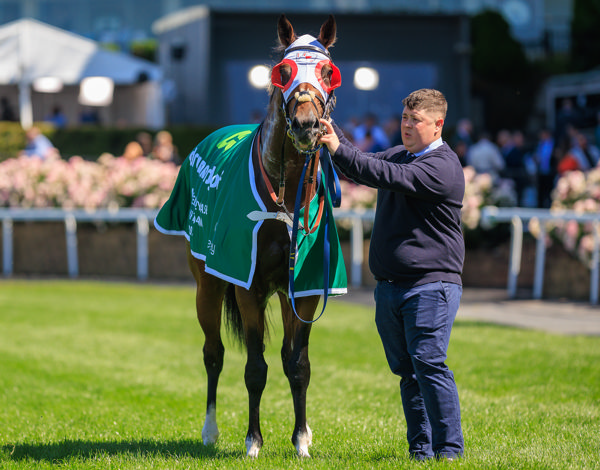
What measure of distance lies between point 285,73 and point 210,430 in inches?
86.6

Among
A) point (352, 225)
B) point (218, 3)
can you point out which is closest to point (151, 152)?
point (352, 225)

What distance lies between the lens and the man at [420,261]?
421cm

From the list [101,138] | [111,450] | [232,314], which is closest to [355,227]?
[232,314]

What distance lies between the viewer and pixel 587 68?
24750 millimetres

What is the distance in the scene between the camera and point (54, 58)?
69.9 ft

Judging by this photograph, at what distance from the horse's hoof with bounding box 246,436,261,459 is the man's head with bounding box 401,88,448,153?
5.78 feet

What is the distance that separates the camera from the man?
4.21 metres

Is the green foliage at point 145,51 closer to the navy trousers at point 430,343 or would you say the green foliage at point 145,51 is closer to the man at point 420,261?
the man at point 420,261

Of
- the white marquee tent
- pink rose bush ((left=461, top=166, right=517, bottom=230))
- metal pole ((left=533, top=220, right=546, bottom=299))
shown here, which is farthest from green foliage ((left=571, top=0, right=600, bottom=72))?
metal pole ((left=533, top=220, right=546, bottom=299))

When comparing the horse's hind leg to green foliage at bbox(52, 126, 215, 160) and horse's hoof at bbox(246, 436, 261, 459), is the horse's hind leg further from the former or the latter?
green foliage at bbox(52, 126, 215, 160)

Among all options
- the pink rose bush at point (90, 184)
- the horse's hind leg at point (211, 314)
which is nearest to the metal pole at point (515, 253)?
the pink rose bush at point (90, 184)

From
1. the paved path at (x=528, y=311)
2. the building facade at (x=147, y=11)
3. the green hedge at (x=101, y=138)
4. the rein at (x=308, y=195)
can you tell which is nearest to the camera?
the rein at (x=308, y=195)

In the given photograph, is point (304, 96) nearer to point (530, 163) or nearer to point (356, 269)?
point (356, 269)

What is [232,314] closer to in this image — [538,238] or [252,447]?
[252,447]
